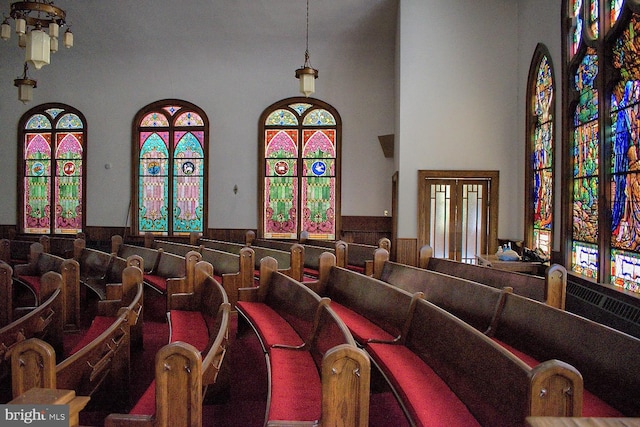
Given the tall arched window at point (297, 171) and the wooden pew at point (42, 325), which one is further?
the tall arched window at point (297, 171)

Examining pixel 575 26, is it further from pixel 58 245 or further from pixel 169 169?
pixel 58 245

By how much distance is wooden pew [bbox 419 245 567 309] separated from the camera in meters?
3.43

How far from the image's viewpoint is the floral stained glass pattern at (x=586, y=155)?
189 inches

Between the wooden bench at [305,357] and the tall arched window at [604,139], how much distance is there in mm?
2589

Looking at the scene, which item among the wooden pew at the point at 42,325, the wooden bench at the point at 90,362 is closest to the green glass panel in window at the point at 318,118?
the wooden bench at the point at 90,362

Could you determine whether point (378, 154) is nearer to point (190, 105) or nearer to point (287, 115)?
point (287, 115)

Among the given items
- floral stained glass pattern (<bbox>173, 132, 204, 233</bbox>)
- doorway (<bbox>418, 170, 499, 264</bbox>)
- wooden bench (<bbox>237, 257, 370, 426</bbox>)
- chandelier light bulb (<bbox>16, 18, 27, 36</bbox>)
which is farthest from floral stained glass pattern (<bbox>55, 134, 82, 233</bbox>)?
wooden bench (<bbox>237, 257, 370, 426</bbox>)

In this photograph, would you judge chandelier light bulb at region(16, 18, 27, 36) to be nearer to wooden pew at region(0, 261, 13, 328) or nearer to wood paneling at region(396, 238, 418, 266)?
wooden pew at region(0, 261, 13, 328)

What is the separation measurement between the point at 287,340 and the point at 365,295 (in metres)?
0.86

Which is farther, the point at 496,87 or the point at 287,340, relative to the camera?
the point at 496,87

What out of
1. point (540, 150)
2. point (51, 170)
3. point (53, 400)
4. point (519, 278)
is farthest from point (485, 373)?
point (51, 170)

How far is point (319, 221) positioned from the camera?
9.50 metres

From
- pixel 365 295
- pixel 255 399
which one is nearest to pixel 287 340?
pixel 255 399

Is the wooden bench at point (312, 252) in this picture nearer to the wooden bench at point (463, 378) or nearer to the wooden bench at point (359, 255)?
Answer: the wooden bench at point (359, 255)
